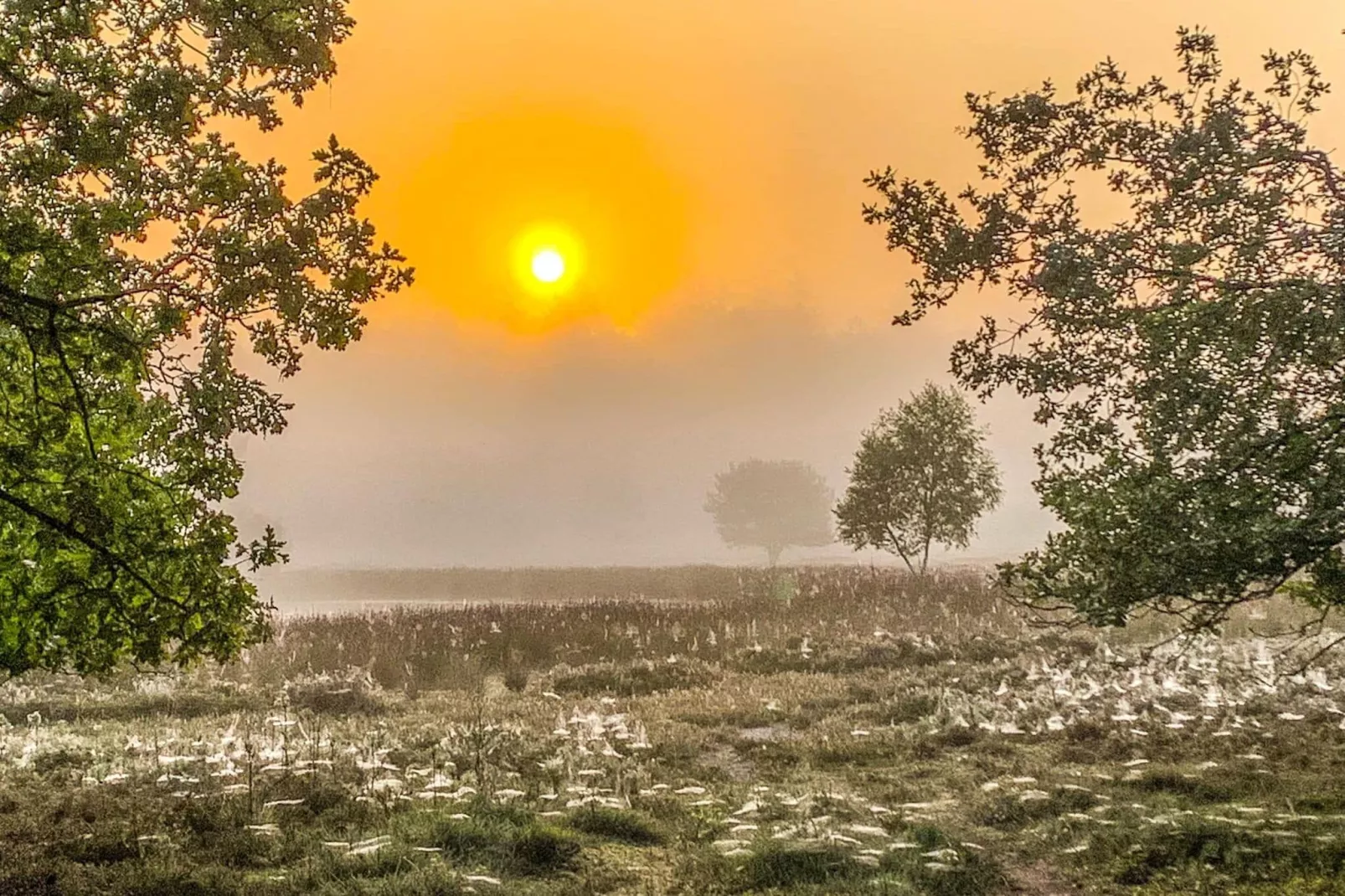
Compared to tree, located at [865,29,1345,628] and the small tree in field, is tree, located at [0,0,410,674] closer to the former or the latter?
tree, located at [865,29,1345,628]

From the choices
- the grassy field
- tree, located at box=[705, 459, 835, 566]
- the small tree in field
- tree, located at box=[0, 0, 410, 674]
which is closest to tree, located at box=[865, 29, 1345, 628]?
the grassy field

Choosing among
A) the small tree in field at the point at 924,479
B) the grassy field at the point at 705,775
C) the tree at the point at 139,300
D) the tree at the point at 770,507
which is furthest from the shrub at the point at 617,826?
the tree at the point at 770,507

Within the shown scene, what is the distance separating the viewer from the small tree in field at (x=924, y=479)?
1344 inches

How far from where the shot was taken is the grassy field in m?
7.67

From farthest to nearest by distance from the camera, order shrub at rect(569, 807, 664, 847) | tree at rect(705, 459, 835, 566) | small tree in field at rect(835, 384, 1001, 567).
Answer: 1. tree at rect(705, 459, 835, 566)
2. small tree in field at rect(835, 384, 1001, 567)
3. shrub at rect(569, 807, 664, 847)

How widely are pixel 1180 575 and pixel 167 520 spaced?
9473 mm

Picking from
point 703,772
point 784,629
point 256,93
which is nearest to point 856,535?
point 784,629

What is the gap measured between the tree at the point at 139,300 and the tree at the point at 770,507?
9882 centimetres

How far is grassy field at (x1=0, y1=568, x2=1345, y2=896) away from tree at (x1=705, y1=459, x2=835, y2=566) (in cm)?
8327

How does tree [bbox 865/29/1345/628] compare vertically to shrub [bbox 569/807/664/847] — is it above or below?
above

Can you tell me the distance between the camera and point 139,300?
8562mm

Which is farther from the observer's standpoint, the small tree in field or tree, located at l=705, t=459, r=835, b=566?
tree, located at l=705, t=459, r=835, b=566

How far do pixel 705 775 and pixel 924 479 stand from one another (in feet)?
81.0

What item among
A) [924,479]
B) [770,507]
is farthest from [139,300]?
[770,507]
